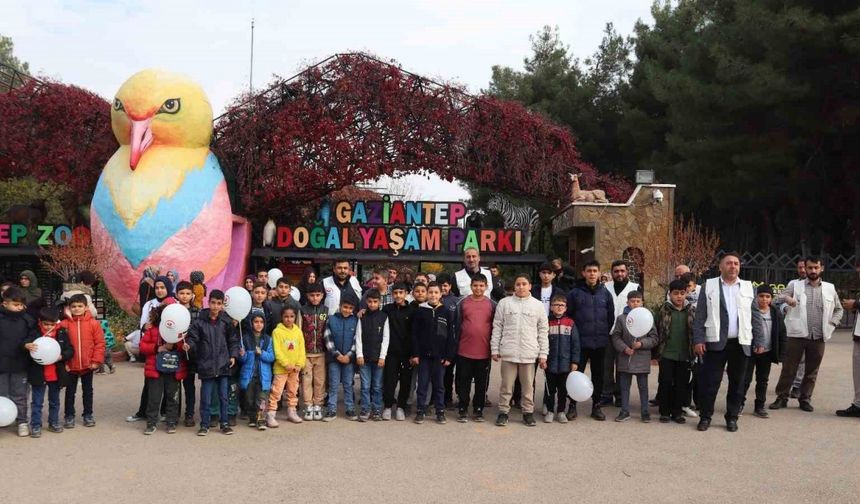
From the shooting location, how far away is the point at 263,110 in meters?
14.1

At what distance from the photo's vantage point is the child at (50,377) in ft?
21.0

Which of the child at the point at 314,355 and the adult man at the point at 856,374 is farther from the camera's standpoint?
the adult man at the point at 856,374

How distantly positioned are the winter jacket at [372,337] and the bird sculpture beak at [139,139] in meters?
6.65

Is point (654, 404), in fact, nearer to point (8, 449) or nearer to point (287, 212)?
point (8, 449)

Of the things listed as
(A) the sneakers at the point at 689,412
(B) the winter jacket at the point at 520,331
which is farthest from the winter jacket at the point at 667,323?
(B) the winter jacket at the point at 520,331

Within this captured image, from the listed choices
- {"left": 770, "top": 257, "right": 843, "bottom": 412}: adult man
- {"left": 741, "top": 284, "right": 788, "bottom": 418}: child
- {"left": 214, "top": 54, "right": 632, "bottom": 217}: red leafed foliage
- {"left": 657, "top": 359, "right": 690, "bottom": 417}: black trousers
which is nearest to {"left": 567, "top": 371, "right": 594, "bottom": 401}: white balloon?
{"left": 657, "top": 359, "right": 690, "bottom": 417}: black trousers

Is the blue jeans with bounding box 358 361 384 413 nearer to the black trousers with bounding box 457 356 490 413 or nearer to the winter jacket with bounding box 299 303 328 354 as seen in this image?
the winter jacket with bounding box 299 303 328 354

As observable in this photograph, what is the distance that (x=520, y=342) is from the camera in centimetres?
700

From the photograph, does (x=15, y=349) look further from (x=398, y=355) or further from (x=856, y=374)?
(x=856, y=374)

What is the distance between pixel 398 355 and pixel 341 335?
620mm

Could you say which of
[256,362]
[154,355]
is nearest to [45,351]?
[154,355]

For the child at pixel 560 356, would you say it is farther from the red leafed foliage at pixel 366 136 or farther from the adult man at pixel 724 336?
the red leafed foliage at pixel 366 136

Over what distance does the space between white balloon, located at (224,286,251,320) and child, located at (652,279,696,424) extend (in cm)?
423

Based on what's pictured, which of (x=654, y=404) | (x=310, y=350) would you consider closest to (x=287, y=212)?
(x=310, y=350)
